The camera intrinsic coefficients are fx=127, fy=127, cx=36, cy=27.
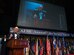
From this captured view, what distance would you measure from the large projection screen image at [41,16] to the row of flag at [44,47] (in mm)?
214

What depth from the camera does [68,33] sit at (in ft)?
6.72

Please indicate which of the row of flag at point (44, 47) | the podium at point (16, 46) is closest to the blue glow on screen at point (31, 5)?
the row of flag at point (44, 47)

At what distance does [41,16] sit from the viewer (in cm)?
181

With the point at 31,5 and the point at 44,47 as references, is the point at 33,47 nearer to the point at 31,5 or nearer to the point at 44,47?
the point at 44,47

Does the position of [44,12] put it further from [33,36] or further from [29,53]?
[29,53]

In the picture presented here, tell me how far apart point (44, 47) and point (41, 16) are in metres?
0.45

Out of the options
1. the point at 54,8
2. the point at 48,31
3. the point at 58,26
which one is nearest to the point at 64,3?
the point at 54,8

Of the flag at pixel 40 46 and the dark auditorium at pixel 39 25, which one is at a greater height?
the dark auditorium at pixel 39 25

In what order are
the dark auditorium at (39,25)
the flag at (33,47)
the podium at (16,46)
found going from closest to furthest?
the podium at (16,46), the dark auditorium at (39,25), the flag at (33,47)

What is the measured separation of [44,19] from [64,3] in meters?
0.54

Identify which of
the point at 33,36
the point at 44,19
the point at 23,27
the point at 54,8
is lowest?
the point at 33,36

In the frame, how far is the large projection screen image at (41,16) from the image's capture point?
1.69 meters

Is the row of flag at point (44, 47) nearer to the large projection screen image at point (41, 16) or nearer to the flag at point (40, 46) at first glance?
the flag at point (40, 46)

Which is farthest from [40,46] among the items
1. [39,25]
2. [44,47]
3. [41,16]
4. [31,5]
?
[31,5]
